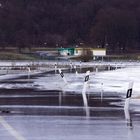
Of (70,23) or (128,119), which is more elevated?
(70,23)

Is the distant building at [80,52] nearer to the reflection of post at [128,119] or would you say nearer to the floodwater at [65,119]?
the floodwater at [65,119]

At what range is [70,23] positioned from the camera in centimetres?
17625

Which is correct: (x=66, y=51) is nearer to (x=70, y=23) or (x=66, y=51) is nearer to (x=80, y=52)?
(x=80, y=52)

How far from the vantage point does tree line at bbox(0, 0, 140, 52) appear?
161m

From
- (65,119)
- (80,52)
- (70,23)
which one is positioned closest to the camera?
(65,119)

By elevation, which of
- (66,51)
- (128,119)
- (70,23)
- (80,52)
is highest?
(70,23)

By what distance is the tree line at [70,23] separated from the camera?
161m

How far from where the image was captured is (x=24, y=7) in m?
184

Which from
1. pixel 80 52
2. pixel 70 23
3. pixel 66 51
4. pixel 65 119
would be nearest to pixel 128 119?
pixel 65 119

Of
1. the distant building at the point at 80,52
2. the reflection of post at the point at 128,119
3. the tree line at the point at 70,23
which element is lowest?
the reflection of post at the point at 128,119

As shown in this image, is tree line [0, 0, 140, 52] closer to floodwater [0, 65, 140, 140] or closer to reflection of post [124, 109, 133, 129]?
floodwater [0, 65, 140, 140]

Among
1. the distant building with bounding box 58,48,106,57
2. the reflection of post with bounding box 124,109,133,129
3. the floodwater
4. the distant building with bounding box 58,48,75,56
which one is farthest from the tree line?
the reflection of post with bounding box 124,109,133,129

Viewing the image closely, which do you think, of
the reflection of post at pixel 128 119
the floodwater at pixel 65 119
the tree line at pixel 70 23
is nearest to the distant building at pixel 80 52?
the tree line at pixel 70 23

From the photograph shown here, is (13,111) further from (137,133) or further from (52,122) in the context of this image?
(137,133)
